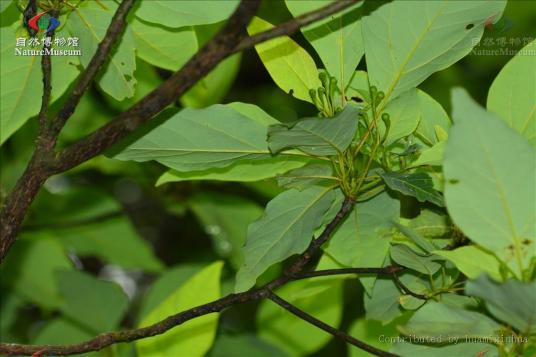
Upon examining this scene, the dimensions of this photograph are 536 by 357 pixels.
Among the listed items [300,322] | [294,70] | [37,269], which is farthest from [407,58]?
[37,269]

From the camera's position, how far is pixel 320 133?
0.80 m

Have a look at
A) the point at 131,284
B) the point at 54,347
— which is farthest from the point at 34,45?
the point at 131,284

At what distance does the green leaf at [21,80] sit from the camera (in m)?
1.04

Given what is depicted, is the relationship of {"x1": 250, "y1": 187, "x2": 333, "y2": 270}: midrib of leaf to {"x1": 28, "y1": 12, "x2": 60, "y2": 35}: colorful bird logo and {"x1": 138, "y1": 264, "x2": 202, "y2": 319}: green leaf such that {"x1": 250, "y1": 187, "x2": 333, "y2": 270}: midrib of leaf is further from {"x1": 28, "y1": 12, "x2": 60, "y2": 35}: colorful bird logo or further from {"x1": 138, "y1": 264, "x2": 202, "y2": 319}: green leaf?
{"x1": 138, "y1": 264, "x2": 202, "y2": 319}: green leaf

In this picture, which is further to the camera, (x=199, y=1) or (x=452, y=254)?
(x=199, y=1)

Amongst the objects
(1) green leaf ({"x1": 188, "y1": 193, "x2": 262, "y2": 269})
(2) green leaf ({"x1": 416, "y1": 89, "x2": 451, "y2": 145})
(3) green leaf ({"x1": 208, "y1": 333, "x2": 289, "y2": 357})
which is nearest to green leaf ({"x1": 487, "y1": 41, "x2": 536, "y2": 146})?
(2) green leaf ({"x1": 416, "y1": 89, "x2": 451, "y2": 145})

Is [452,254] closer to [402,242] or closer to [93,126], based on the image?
[402,242]

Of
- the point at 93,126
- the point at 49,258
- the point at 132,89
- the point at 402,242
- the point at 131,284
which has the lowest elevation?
the point at 131,284

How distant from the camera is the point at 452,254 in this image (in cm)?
78

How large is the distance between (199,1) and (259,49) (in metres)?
0.09

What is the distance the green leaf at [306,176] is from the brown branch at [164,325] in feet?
0.15

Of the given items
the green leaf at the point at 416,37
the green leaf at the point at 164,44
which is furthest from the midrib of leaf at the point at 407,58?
the green leaf at the point at 164,44

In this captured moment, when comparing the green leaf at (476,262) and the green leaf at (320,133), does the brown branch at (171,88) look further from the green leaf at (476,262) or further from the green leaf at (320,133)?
the green leaf at (476,262)

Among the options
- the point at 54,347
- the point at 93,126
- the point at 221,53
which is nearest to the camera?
the point at 221,53
